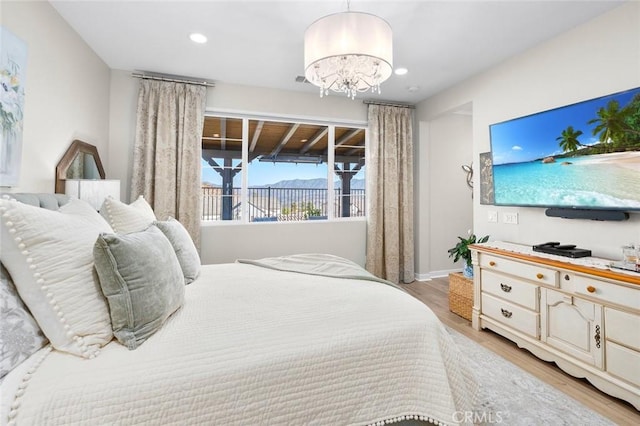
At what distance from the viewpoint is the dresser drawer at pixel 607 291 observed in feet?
5.61

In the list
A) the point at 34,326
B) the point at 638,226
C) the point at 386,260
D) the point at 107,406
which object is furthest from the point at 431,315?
the point at 386,260

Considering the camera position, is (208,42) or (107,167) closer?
(208,42)

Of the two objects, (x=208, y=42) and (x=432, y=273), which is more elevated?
(x=208, y=42)

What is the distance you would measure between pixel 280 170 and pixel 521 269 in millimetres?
3207

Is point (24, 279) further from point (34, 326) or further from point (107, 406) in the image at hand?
point (107, 406)

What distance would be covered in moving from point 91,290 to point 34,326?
0.62ft

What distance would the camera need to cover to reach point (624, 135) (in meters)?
2.00

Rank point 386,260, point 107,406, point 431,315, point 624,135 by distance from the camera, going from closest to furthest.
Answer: point 107,406 → point 431,315 → point 624,135 → point 386,260

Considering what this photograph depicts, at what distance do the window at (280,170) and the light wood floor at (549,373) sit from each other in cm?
202

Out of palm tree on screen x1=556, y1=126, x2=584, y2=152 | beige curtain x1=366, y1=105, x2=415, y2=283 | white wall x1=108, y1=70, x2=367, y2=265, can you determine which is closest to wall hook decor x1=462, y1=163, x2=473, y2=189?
beige curtain x1=366, y1=105, x2=415, y2=283

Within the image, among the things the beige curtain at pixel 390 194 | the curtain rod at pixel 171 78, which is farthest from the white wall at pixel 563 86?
the curtain rod at pixel 171 78

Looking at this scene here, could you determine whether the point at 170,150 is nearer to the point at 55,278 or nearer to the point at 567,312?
the point at 55,278

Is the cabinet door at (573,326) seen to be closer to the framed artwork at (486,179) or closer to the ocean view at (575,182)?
the ocean view at (575,182)

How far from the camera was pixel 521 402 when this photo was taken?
177 cm
